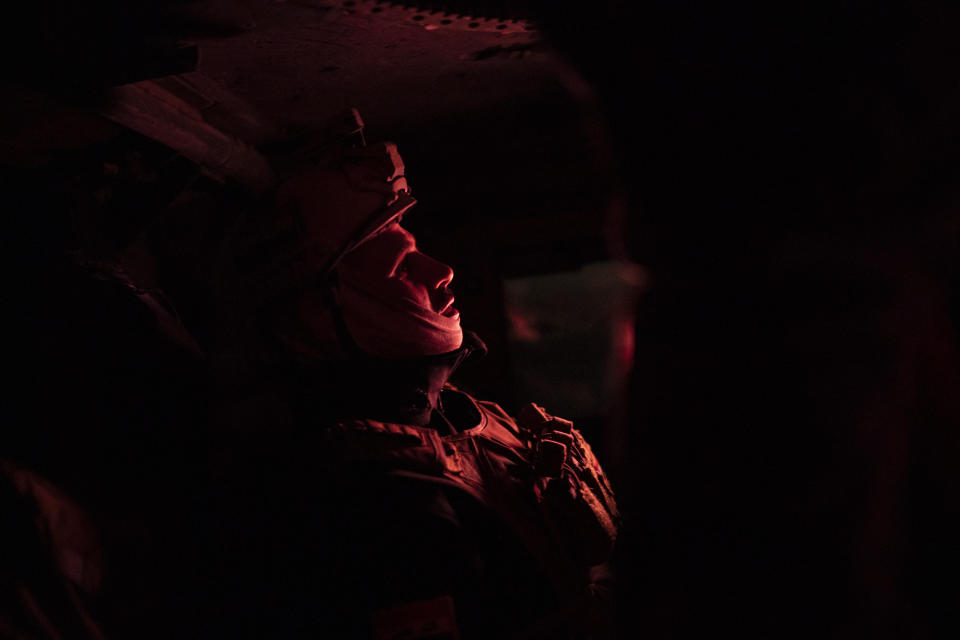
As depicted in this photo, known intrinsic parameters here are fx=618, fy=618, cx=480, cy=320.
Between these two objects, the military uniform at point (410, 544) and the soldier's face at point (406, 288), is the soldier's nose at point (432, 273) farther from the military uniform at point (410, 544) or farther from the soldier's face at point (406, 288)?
the military uniform at point (410, 544)

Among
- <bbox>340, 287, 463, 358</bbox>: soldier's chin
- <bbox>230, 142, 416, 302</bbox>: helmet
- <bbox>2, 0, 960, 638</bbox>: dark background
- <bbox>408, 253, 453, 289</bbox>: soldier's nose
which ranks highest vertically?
<bbox>2, 0, 960, 638</bbox>: dark background

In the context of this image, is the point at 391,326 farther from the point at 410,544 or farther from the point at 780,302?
the point at 780,302

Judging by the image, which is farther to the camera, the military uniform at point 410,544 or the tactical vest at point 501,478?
the tactical vest at point 501,478


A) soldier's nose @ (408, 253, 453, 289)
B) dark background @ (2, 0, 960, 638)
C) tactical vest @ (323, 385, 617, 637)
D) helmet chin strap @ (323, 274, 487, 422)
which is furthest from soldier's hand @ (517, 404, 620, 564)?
dark background @ (2, 0, 960, 638)

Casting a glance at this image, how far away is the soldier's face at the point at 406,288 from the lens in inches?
93.6

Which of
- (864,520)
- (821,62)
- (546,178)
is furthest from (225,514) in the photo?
(546,178)

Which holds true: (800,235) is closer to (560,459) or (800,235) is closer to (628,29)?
(628,29)

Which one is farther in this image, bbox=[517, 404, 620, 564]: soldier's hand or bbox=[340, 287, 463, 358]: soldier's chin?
bbox=[340, 287, 463, 358]: soldier's chin

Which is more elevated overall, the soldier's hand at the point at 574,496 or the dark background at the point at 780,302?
the dark background at the point at 780,302

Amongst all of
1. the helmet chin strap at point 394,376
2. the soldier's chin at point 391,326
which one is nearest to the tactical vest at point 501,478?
the helmet chin strap at point 394,376

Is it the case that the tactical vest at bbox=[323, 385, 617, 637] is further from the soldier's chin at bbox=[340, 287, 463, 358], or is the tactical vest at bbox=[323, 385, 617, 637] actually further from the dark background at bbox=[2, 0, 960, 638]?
the dark background at bbox=[2, 0, 960, 638]

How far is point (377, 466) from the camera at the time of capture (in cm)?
199

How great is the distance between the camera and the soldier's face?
238 cm

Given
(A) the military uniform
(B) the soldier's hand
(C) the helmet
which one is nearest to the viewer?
(A) the military uniform
